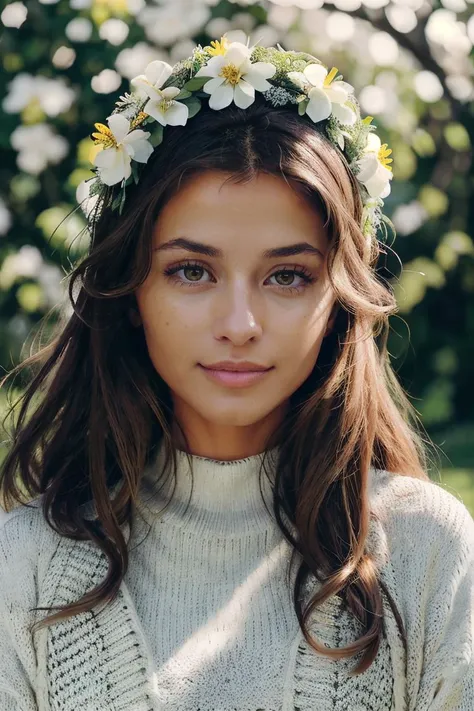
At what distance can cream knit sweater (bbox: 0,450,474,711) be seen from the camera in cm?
211

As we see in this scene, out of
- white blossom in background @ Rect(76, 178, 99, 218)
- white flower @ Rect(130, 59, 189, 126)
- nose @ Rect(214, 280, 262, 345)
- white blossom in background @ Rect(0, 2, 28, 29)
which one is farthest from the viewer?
white blossom in background @ Rect(0, 2, 28, 29)

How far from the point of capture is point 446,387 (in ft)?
14.8

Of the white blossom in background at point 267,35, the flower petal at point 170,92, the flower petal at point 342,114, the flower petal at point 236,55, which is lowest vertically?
the white blossom in background at point 267,35

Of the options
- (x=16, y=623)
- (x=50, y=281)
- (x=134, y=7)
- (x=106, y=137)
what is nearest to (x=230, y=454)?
(x=16, y=623)

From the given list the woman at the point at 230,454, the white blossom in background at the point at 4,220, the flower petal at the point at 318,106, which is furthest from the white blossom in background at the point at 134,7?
the flower petal at the point at 318,106

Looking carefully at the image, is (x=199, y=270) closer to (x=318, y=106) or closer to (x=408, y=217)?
(x=318, y=106)

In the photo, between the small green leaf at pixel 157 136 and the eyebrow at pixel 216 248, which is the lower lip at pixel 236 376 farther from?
the small green leaf at pixel 157 136

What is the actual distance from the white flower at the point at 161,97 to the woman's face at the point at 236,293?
0.12 metres

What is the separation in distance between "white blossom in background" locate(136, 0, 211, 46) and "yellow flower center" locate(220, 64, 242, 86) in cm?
193

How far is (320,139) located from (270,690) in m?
0.90

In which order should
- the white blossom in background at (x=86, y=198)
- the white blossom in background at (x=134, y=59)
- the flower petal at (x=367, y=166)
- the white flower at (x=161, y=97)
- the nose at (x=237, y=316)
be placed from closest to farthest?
the nose at (x=237, y=316) < the white flower at (x=161, y=97) < the flower petal at (x=367, y=166) < the white blossom in background at (x=86, y=198) < the white blossom in background at (x=134, y=59)

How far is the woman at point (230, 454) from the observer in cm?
211

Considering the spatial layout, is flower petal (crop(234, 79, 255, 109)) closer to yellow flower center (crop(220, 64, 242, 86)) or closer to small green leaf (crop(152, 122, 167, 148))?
yellow flower center (crop(220, 64, 242, 86))

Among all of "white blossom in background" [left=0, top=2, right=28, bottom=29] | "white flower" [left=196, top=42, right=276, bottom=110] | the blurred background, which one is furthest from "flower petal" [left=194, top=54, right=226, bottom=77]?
"white blossom in background" [left=0, top=2, right=28, bottom=29]
